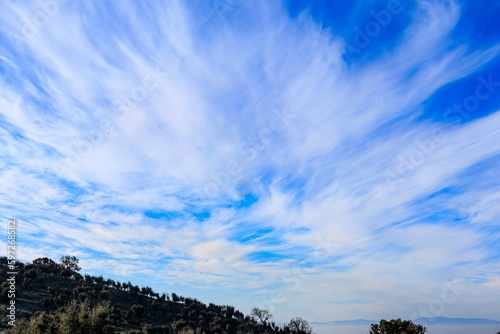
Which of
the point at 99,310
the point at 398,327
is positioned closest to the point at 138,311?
the point at 99,310

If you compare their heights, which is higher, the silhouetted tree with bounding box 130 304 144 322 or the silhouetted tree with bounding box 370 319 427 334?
the silhouetted tree with bounding box 130 304 144 322

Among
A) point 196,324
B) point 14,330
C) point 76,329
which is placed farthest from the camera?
point 196,324

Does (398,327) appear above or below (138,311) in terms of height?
below

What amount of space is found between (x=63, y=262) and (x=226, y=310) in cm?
8383

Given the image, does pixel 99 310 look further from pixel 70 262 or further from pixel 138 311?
pixel 70 262

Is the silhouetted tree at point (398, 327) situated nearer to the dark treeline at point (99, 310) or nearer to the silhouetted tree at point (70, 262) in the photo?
the dark treeline at point (99, 310)

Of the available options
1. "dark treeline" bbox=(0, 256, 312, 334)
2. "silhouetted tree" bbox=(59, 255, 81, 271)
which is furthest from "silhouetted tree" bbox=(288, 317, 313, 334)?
"silhouetted tree" bbox=(59, 255, 81, 271)

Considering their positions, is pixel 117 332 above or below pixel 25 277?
below

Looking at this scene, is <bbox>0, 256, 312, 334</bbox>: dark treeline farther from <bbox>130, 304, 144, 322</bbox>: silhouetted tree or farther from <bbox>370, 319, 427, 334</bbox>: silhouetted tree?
<bbox>370, 319, 427, 334</bbox>: silhouetted tree

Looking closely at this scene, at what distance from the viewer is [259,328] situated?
105375mm

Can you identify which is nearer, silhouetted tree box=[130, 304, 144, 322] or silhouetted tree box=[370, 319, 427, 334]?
silhouetted tree box=[370, 319, 427, 334]

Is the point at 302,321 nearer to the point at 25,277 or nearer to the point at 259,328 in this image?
the point at 259,328

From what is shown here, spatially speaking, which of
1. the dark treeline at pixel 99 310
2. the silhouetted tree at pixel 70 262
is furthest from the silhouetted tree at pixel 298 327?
the silhouetted tree at pixel 70 262

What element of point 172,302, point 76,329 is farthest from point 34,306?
point 172,302
